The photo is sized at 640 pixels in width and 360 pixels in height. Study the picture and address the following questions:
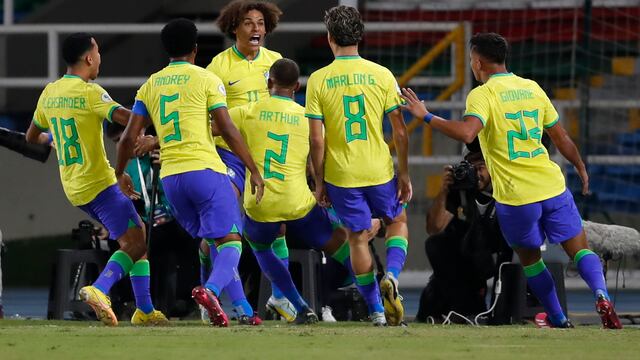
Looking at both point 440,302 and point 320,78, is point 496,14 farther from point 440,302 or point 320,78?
point 320,78

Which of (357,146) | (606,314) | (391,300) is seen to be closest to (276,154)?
(357,146)

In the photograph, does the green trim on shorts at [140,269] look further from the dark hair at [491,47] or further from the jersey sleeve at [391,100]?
the dark hair at [491,47]

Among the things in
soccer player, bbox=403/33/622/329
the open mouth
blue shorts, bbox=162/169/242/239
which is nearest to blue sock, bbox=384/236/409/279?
soccer player, bbox=403/33/622/329

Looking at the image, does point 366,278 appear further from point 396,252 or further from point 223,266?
point 223,266

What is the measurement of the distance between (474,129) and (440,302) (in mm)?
2102

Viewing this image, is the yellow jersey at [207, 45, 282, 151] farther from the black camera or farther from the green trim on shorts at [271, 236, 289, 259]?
the black camera

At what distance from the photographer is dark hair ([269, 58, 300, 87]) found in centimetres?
1014

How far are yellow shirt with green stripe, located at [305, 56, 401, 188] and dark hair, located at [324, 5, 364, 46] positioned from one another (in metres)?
0.17

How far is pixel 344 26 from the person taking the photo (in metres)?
9.81

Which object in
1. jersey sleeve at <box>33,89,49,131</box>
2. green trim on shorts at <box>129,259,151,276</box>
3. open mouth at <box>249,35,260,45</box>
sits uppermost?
open mouth at <box>249,35,260,45</box>

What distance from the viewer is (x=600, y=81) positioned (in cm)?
1709

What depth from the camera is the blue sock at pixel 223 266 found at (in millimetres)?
9445

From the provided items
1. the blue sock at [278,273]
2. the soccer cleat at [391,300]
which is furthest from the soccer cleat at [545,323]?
the blue sock at [278,273]

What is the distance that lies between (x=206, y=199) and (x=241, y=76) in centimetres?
159
